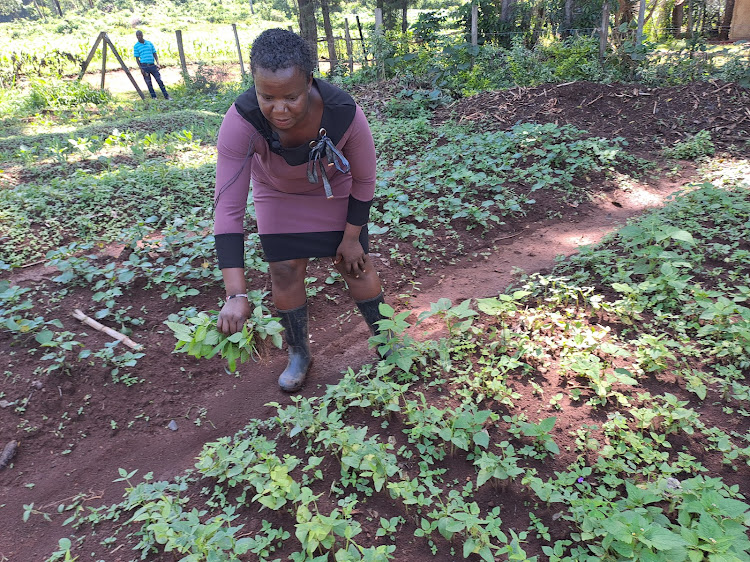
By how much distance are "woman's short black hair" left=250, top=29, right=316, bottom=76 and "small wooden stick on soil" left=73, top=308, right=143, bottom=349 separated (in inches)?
81.6

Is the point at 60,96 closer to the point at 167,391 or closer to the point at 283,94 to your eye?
the point at 167,391

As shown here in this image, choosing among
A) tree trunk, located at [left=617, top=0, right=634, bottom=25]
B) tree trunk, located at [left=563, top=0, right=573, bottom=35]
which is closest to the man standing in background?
tree trunk, located at [left=563, top=0, right=573, bottom=35]

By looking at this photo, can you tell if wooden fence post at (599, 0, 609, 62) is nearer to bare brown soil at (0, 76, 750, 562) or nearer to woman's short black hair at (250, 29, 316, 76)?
bare brown soil at (0, 76, 750, 562)

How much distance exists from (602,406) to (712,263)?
1751mm

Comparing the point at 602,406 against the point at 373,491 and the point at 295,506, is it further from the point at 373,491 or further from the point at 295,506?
the point at 295,506

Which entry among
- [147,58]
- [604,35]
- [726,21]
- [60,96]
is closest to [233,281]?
[604,35]

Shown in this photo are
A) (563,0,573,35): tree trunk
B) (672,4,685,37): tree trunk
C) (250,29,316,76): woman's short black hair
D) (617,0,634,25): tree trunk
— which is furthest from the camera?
(672,4,685,37): tree trunk

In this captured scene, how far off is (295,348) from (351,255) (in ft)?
2.42

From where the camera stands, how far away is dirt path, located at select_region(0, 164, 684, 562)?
2395 mm

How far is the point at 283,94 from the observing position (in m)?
1.97

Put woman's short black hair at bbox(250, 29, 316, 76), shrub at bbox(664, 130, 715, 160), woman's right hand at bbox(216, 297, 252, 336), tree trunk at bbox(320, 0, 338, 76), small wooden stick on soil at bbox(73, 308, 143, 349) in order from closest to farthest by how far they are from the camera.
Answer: woman's short black hair at bbox(250, 29, 316, 76)
woman's right hand at bbox(216, 297, 252, 336)
small wooden stick on soil at bbox(73, 308, 143, 349)
shrub at bbox(664, 130, 715, 160)
tree trunk at bbox(320, 0, 338, 76)

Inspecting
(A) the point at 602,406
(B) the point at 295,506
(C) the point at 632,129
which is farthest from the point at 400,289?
(C) the point at 632,129

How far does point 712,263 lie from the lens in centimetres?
350

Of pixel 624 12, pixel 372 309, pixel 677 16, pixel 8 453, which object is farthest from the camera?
pixel 677 16
